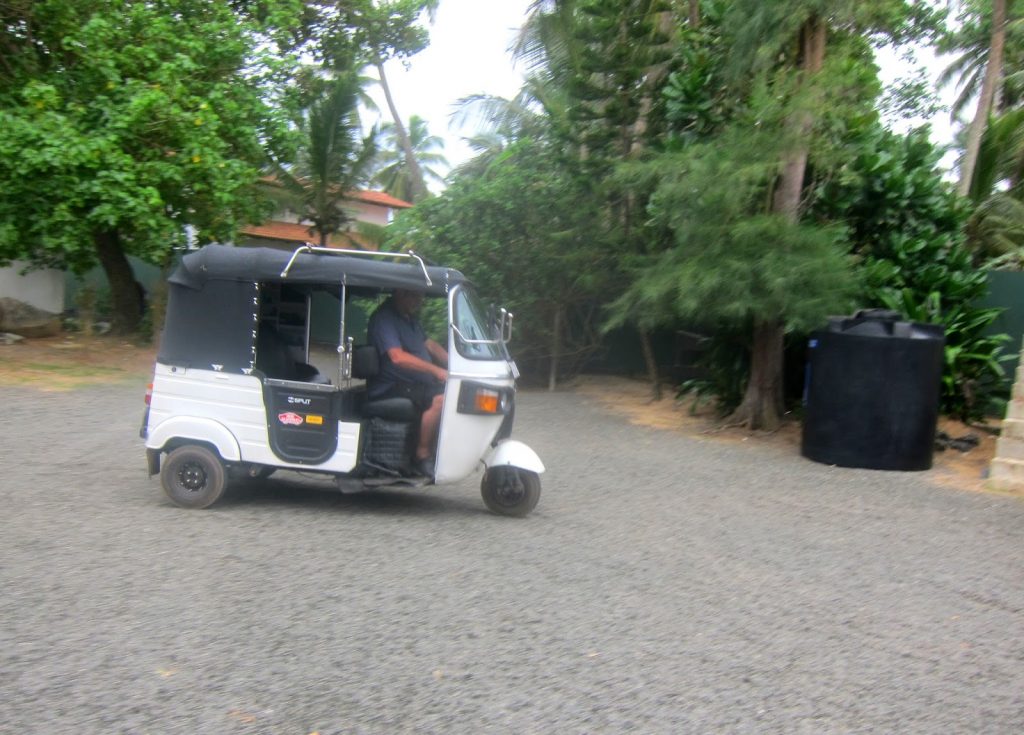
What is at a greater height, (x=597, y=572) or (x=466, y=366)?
(x=466, y=366)

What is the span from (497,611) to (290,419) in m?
2.66

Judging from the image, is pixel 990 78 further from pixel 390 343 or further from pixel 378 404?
pixel 378 404

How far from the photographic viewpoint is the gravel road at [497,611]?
13.9ft

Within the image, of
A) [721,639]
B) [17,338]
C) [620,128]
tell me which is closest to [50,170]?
[17,338]

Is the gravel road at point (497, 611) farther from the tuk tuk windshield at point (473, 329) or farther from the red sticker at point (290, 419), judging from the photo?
the tuk tuk windshield at point (473, 329)

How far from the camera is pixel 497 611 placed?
544 centimetres

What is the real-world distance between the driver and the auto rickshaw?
0.08 m

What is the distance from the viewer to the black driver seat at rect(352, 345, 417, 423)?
748 centimetres

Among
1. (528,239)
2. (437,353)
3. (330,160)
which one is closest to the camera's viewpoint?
(437,353)

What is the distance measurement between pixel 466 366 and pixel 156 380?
7.61ft

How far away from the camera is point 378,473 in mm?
7602

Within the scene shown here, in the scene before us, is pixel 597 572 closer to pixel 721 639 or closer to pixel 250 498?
pixel 721 639

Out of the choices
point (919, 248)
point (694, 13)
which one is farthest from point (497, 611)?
point (694, 13)

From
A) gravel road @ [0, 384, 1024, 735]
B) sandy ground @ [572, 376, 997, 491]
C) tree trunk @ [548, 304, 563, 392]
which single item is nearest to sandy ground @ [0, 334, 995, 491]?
sandy ground @ [572, 376, 997, 491]
